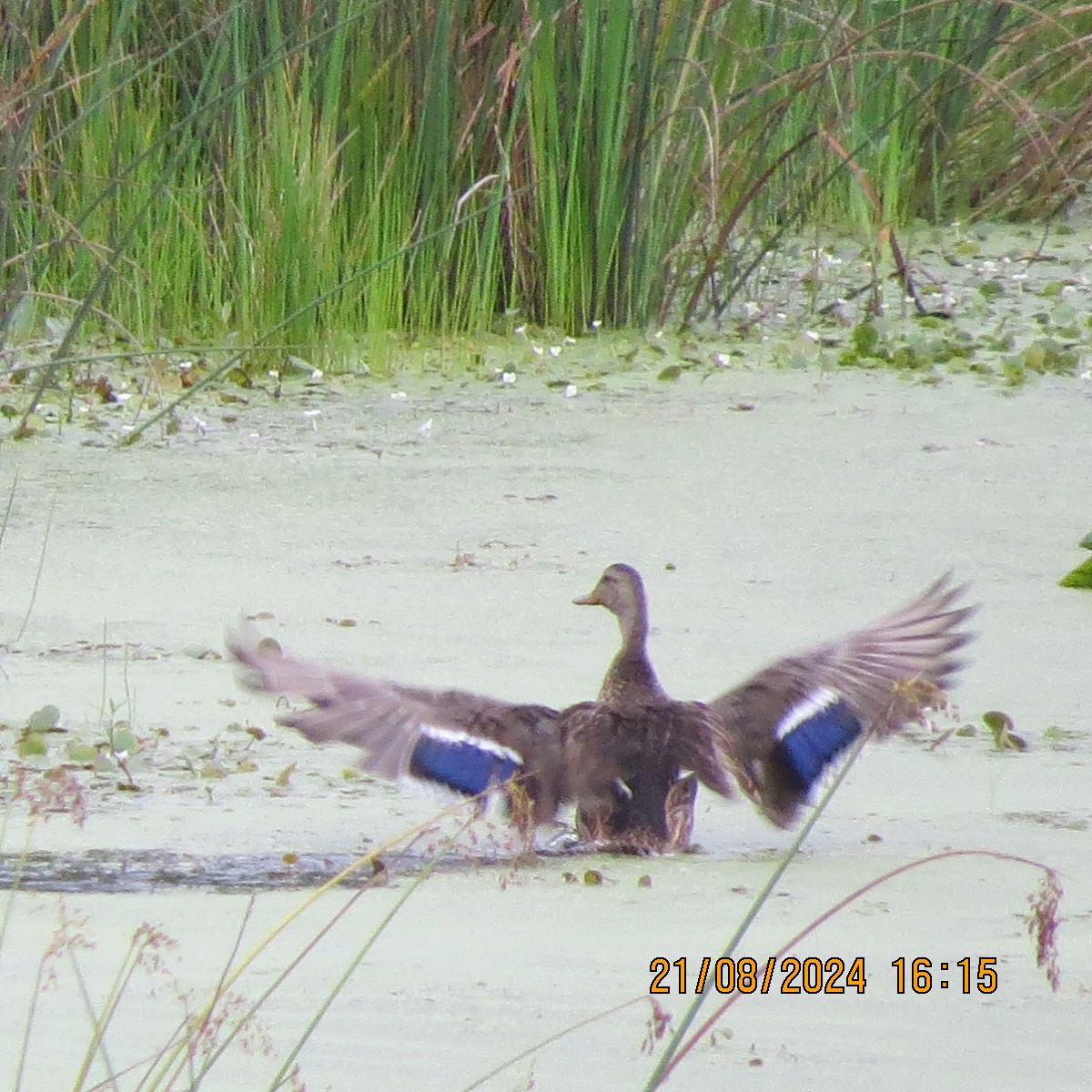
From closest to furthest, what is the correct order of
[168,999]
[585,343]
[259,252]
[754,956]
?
[168,999], [754,956], [259,252], [585,343]

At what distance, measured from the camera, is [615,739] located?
3178 millimetres

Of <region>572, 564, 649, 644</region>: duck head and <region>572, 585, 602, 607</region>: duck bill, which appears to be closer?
<region>572, 564, 649, 644</region>: duck head

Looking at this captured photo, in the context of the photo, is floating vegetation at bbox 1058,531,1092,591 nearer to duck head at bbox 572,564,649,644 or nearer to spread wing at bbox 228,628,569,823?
duck head at bbox 572,564,649,644

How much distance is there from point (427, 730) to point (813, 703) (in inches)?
18.9

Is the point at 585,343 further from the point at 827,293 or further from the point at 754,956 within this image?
the point at 754,956

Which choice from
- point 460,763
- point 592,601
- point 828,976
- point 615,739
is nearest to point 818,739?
point 615,739

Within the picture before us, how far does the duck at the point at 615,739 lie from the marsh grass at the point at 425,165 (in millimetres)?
3167

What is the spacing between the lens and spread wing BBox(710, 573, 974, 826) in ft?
10.5

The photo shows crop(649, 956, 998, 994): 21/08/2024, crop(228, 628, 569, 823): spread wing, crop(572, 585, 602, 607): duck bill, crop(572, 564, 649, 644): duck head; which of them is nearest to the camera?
crop(649, 956, 998, 994): 21/08/2024

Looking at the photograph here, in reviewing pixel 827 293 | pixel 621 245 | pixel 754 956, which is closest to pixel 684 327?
pixel 621 245

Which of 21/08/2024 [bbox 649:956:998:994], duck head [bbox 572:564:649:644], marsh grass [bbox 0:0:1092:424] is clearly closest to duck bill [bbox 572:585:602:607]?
duck head [bbox 572:564:649:644]

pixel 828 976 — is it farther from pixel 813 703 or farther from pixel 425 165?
pixel 425 165

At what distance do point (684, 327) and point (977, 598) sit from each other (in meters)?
2.91

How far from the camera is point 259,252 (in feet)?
21.7
